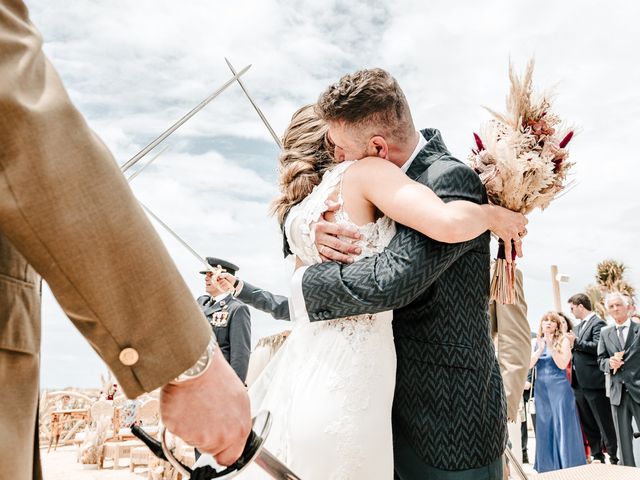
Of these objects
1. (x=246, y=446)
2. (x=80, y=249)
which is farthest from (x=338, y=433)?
(x=80, y=249)

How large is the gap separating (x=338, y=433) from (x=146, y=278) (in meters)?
0.89

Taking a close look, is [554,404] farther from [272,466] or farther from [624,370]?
[272,466]

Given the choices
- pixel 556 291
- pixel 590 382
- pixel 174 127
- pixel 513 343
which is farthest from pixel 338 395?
pixel 556 291

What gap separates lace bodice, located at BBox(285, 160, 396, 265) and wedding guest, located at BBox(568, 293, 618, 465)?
830 cm

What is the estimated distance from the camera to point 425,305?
1.71 meters

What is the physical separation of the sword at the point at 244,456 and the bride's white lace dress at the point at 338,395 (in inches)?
18.7

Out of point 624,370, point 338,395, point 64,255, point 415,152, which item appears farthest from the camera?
point 624,370

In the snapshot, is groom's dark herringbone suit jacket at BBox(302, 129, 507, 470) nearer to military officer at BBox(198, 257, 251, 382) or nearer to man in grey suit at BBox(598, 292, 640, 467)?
military officer at BBox(198, 257, 251, 382)

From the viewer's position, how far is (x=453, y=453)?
1.62 meters

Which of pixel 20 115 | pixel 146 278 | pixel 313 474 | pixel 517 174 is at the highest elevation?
pixel 517 174

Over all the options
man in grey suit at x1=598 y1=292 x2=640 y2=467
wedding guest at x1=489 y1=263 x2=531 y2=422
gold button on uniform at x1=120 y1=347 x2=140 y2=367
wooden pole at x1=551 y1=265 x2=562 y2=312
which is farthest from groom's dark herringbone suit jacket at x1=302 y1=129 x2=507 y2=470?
wooden pole at x1=551 y1=265 x2=562 y2=312

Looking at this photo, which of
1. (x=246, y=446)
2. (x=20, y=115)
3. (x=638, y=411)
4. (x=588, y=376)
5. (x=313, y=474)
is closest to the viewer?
(x=20, y=115)

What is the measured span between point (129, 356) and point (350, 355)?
86cm

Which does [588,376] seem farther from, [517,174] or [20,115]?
[20,115]
